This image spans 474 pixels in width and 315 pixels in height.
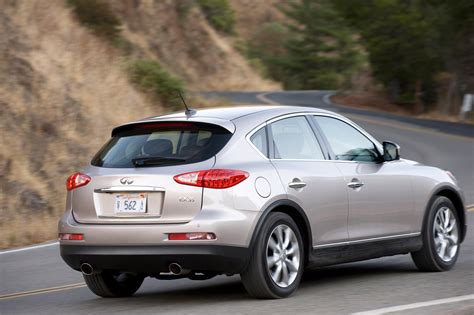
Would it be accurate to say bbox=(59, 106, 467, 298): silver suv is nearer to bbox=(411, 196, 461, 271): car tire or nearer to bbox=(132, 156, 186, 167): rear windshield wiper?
bbox=(132, 156, 186, 167): rear windshield wiper

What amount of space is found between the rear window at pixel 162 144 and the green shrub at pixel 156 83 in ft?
62.9

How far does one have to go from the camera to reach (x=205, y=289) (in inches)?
356

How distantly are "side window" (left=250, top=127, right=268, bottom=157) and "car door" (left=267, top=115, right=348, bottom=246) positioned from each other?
0.20 ft

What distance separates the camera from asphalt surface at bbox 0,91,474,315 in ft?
25.1

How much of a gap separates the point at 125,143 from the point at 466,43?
109 ft

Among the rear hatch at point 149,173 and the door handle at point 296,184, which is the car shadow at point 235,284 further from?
the door handle at point 296,184

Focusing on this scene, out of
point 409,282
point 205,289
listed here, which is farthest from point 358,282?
point 205,289

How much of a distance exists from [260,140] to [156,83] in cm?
2019

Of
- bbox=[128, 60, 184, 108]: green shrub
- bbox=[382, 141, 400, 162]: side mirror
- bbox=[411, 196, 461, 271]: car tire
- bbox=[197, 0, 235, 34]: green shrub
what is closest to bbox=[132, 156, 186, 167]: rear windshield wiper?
bbox=[382, 141, 400, 162]: side mirror

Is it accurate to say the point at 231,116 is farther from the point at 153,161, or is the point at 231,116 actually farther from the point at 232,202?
the point at 232,202

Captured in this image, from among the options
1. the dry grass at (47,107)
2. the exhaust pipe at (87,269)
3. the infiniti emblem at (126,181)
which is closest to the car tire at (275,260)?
the infiniti emblem at (126,181)

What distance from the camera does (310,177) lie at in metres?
8.35

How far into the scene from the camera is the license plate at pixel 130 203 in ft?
25.5

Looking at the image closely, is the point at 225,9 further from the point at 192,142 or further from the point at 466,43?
the point at 192,142
